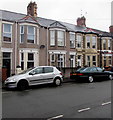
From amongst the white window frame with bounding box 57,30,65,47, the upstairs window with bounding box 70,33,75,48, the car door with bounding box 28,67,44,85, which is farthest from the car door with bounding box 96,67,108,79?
the upstairs window with bounding box 70,33,75,48

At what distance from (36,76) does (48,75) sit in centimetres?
109

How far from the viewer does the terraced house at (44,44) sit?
1596 centimetres

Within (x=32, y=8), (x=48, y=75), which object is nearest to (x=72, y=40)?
(x=32, y=8)

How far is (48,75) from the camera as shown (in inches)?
431

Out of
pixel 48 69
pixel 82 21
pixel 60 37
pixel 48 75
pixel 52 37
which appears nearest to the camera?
pixel 48 75

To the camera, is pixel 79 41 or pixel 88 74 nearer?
pixel 88 74

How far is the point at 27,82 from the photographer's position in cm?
989

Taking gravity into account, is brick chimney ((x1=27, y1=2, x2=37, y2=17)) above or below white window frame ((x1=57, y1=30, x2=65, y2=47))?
above

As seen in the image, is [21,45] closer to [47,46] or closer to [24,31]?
[24,31]

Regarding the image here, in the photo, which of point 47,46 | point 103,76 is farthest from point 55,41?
point 103,76

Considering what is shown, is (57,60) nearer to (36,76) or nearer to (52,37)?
(52,37)

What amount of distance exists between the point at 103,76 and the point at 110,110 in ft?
31.5

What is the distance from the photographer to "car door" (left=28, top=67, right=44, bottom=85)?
396 inches

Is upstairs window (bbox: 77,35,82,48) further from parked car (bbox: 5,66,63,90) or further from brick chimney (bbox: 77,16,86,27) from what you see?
parked car (bbox: 5,66,63,90)
